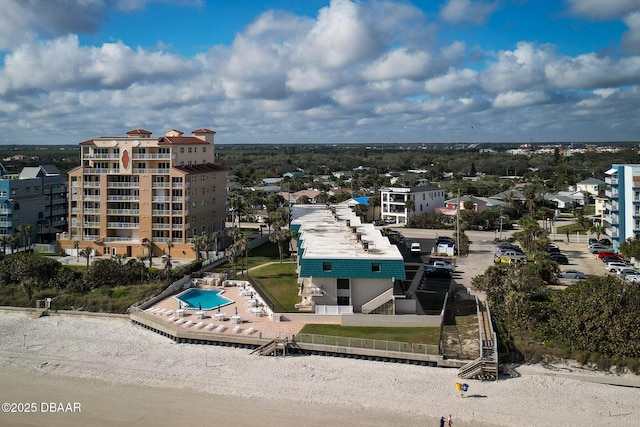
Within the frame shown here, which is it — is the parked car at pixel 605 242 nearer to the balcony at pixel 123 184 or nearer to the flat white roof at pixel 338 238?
the flat white roof at pixel 338 238

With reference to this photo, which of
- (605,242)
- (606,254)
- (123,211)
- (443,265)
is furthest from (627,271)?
(123,211)

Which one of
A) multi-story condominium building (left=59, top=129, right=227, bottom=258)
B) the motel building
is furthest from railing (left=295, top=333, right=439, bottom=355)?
multi-story condominium building (left=59, top=129, right=227, bottom=258)

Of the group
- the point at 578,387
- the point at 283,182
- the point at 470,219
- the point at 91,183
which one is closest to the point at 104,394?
the point at 578,387

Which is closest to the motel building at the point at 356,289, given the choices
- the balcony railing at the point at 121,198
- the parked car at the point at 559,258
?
the parked car at the point at 559,258

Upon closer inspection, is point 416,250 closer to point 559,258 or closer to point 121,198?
point 559,258

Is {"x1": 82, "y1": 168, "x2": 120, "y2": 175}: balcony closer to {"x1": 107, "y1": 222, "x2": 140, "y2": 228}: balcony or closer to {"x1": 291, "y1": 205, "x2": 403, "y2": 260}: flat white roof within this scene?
{"x1": 107, "y1": 222, "x2": 140, "y2": 228}: balcony
